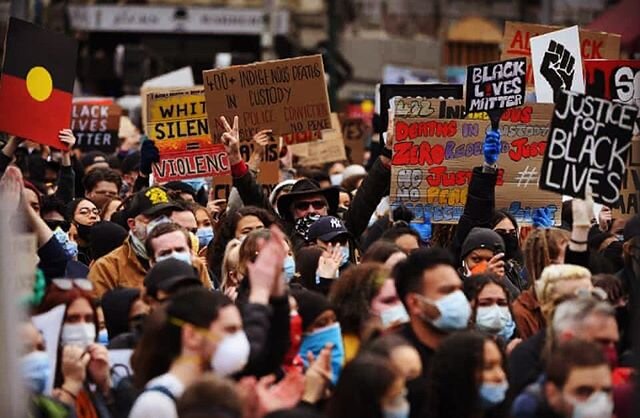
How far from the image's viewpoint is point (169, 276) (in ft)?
28.3

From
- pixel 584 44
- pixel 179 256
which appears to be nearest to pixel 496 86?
pixel 584 44

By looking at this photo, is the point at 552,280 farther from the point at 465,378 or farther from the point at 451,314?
the point at 465,378

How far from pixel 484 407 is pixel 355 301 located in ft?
2.94

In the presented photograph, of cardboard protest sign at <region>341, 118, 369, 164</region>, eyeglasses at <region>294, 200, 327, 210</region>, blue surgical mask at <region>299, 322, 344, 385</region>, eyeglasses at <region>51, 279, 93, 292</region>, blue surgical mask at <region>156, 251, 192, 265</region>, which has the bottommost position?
cardboard protest sign at <region>341, 118, 369, 164</region>

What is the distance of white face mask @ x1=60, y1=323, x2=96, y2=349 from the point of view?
7.88m

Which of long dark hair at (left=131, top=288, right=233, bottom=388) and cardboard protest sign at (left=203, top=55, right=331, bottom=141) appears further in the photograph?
cardboard protest sign at (left=203, top=55, right=331, bottom=141)

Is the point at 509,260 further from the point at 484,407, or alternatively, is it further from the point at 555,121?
the point at 484,407

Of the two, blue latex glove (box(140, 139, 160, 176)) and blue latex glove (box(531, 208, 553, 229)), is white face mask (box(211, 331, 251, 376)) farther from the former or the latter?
blue latex glove (box(140, 139, 160, 176))

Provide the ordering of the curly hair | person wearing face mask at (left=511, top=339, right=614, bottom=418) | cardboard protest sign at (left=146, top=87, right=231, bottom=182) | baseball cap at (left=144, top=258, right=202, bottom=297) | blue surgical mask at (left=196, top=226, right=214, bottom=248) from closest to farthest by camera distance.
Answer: person wearing face mask at (left=511, top=339, right=614, bottom=418) → baseball cap at (left=144, top=258, right=202, bottom=297) → the curly hair → blue surgical mask at (left=196, top=226, right=214, bottom=248) → cardboard protest sign at (left=146, top=87, right=231, bottom=182)

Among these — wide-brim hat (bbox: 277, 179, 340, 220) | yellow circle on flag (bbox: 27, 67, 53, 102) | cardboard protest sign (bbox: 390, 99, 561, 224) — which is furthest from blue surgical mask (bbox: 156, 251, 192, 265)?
cardboard protest sign (bbox: 390, 99, 561, 224)

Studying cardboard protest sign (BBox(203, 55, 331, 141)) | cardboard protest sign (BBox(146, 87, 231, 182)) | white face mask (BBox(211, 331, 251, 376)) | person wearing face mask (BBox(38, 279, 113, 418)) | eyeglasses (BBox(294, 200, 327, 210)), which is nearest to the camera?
white face mask (BBox(211, 331, 251, 376))

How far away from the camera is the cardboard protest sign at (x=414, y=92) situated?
44.3 feet

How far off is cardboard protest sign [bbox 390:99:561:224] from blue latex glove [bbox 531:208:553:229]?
0.09 ft

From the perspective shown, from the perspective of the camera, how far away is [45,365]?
291 inches
